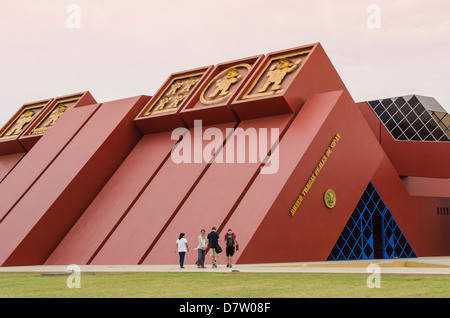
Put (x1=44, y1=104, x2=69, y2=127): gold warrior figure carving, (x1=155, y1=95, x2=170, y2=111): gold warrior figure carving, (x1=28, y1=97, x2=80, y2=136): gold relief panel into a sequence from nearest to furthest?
(x1=155, y1=95, x2=170, y2=111): gold warrior figure carving, (x1=28, y1=97, x2=80, y2=136): gold relief panel, (x1=44, y1=104, x2=69, y2=127): gold warrior figure carving

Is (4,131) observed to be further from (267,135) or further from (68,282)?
(68,282)

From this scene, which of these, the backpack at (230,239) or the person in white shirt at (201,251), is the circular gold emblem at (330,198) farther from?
the person in white shirt at (201,251)

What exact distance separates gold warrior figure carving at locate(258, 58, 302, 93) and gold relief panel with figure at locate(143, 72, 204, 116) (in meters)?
4.48

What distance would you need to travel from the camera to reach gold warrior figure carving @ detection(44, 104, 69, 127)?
117 feet

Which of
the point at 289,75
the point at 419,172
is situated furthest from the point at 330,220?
the point at 419,172

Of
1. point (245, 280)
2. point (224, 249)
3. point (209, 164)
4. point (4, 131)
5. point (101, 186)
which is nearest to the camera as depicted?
point (245, 280)

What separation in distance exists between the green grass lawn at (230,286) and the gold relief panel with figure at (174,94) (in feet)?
43.0

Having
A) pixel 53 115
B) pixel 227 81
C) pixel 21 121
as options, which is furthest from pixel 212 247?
pixel 21 121

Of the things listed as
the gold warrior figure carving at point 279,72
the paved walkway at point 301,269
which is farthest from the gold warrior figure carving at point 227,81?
the paved walkway at point 301,269

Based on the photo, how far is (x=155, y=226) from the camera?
24656 millimetres

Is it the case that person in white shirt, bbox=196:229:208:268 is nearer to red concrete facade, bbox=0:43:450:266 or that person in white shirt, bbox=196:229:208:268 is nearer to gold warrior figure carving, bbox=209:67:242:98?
red concrete facade, bbox=0:43:450:266

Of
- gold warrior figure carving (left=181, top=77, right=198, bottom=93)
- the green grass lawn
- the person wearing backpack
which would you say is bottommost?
the green grass lawn

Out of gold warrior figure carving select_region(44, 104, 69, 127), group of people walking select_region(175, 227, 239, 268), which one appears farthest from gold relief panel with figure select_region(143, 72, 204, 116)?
group of people walking select_region(175, 227, 239, 268)
